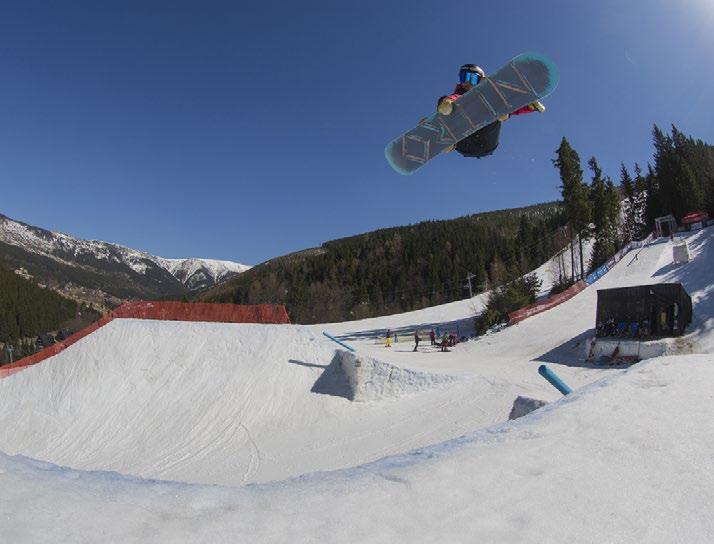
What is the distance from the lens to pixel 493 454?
312 centimetres

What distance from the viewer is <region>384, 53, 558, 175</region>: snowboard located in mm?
10602

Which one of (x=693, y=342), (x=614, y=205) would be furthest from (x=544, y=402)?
(x=614, y=205)

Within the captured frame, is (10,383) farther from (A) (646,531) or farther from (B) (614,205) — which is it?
(B) (614,205)

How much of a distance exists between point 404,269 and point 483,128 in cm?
9243

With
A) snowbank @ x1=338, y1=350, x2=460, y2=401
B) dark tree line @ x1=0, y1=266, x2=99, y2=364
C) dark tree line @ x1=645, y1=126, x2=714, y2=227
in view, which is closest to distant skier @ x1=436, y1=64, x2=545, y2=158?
snowbank @ x1=338, y1=350, x2=460, y2=401

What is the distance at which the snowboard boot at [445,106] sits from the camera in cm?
1102

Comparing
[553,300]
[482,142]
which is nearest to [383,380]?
[482,142]

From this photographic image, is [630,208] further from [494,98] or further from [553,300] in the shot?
[494,98]

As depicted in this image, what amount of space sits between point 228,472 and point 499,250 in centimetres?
9207

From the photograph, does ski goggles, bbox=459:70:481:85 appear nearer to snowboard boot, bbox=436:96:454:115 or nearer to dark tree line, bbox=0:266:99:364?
snowboard boot, bbox=436:96:454:115

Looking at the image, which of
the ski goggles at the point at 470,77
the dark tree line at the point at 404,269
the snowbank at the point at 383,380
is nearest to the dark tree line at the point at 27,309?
the dark tree line at the point at 404,269

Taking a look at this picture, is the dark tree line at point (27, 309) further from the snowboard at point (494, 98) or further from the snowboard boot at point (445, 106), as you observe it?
the snowboard boot at point (445, 106)

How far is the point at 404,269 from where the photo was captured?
104 meters

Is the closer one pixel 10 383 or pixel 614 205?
pixel 10 383
